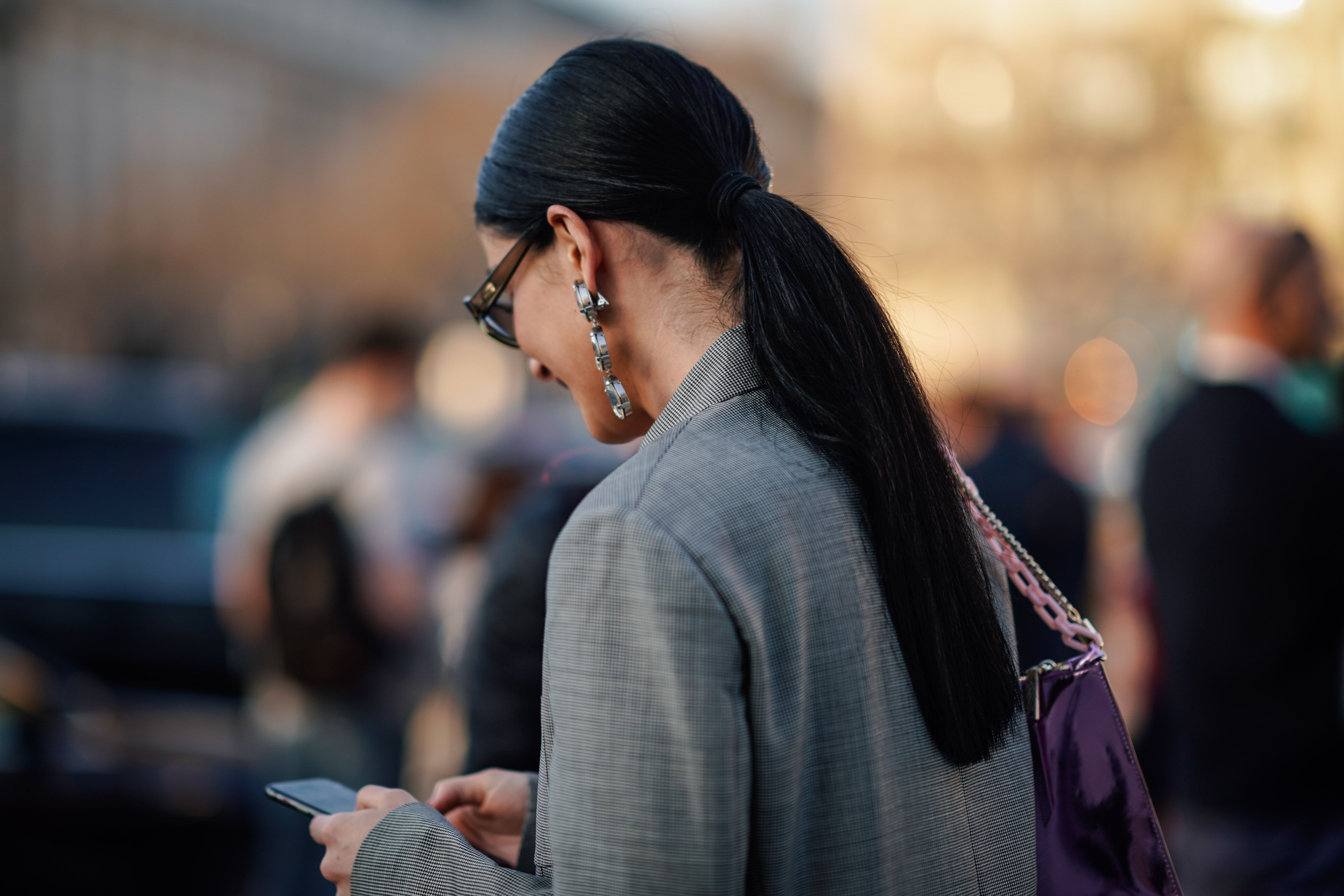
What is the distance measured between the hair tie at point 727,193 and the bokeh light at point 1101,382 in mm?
23483

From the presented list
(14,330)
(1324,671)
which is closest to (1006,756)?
(1324,671)

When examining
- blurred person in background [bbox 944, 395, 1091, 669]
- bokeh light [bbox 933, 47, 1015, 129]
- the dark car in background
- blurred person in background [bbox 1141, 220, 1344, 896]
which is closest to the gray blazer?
blurred person in background [bbox 1141, 220, 1344, 896]

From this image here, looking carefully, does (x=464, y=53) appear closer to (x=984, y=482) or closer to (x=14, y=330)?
(x=14, y=330)

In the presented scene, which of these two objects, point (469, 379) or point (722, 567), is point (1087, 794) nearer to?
point (722, 567)

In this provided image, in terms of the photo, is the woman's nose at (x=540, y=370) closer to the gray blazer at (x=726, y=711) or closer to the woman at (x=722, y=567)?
the woman at (x=722, y=567)

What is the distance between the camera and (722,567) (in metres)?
1.18

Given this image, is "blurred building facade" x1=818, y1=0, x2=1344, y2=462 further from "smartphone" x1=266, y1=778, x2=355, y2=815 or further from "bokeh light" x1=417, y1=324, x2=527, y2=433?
"smartphone" x1=266, y1=778, x2=355, y2=815

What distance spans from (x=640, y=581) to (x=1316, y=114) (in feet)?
128

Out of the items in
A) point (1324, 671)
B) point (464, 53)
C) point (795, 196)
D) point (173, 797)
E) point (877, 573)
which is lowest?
point (173, 797)

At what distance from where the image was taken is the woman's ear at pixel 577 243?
142 cm

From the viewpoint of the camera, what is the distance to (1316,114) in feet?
111

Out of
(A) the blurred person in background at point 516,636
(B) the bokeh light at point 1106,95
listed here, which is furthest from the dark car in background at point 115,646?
(B) the bokeh light at point 1106,95

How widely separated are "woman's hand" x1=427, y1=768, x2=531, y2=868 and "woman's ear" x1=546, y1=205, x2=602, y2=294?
75cm

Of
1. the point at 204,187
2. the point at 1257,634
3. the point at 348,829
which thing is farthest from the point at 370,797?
the point at 204,187
